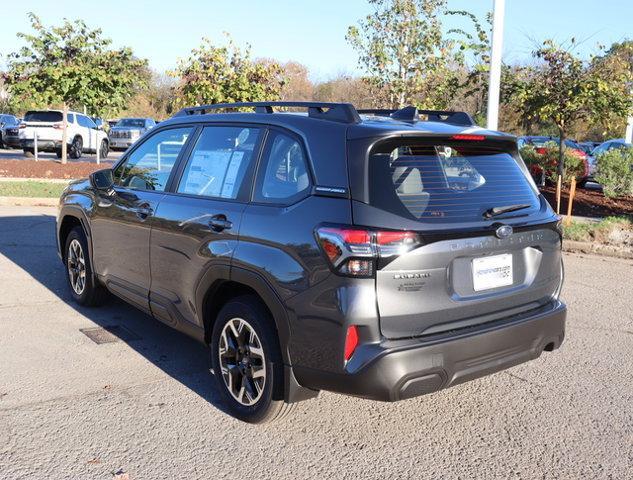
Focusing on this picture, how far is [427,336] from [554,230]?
1.19 metres

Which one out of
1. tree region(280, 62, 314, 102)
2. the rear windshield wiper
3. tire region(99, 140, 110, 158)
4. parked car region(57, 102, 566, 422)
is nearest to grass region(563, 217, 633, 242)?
parked car region(57, 102, 566, 422)

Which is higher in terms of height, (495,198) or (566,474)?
(495,198)

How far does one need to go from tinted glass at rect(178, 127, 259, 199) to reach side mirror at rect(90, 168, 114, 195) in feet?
3.95

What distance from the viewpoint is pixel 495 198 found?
356 cm

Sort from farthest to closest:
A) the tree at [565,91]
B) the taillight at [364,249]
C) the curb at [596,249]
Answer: the tree at [565,91], the curb at [596,249], the taillight at [364,249]

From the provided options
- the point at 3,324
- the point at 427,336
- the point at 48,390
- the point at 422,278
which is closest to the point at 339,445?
the point at 427,336

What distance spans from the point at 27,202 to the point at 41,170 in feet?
20.3

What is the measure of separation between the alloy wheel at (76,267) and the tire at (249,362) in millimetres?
2410

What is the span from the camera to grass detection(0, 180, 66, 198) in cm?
1270

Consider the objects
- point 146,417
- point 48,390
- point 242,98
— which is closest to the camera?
point 146,417

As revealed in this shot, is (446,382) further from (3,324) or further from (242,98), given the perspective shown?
(242,98)

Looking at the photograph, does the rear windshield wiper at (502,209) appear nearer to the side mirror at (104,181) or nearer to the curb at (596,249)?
the side mirror at (104,181)

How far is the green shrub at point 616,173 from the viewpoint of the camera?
13188 millimetres

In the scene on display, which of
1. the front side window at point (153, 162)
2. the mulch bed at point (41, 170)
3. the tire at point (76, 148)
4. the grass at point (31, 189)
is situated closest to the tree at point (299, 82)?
the tire at point (76, 148)
